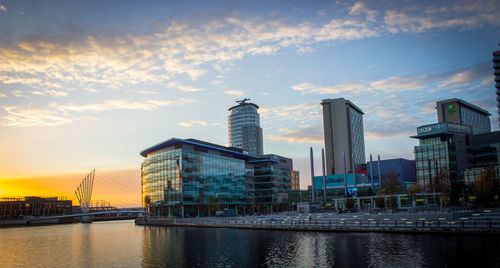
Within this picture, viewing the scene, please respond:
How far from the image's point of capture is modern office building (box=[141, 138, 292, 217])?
128000 mm

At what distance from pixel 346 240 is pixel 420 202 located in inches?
3294

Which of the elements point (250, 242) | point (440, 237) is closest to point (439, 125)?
point (440, 237)

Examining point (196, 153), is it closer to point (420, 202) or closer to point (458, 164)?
point (420, 202)

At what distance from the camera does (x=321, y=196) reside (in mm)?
183000

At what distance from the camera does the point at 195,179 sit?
131 meters

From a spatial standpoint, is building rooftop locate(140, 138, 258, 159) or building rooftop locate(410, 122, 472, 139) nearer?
building rooftop locate(140, 138, 258, 159)

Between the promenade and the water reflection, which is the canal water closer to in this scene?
the water reflection

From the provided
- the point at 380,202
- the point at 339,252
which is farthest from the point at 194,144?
the point at 339,252

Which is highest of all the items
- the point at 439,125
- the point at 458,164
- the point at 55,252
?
the point at 439,125

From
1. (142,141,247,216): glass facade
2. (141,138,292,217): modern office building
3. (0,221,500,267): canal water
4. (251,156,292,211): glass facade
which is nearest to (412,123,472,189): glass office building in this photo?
(251,156,292,211): glass facade

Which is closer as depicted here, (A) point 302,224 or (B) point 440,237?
(B) point 440,237

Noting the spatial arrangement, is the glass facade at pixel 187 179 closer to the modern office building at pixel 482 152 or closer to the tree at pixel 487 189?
the tree at pixel 487 189

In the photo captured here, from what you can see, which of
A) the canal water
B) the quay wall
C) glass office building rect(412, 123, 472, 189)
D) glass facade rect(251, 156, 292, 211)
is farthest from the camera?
glass facade rect(251, 156, 292, 211)

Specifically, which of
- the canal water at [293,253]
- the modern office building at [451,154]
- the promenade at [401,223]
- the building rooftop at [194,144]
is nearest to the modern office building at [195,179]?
the building rooftop at [194,144]
